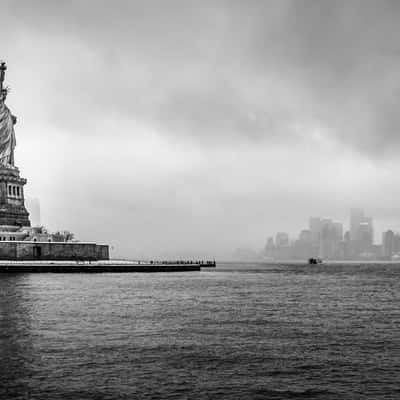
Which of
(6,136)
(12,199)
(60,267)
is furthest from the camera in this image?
(6,136)

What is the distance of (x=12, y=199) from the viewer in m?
108

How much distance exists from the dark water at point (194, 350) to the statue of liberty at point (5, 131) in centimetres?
6915

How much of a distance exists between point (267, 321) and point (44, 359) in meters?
17.5

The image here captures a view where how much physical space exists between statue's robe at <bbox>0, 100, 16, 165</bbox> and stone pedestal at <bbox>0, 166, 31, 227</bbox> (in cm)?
257

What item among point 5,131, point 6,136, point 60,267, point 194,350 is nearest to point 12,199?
point 6,136

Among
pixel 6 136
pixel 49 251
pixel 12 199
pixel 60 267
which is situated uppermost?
pixel 6 136

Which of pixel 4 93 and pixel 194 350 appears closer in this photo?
pixel 194 350

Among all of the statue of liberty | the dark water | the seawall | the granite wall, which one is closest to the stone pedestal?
the statue of liberty

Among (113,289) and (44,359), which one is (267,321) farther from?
(113,289)

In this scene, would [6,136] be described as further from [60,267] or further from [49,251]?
[60,267]

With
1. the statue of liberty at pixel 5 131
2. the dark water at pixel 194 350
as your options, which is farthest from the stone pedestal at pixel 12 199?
the dark water at pixel 194 350

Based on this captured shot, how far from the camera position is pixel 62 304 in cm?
4556

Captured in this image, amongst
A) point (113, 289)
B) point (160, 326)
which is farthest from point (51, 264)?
point (160, 326)

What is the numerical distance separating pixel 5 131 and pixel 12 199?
1481cm
